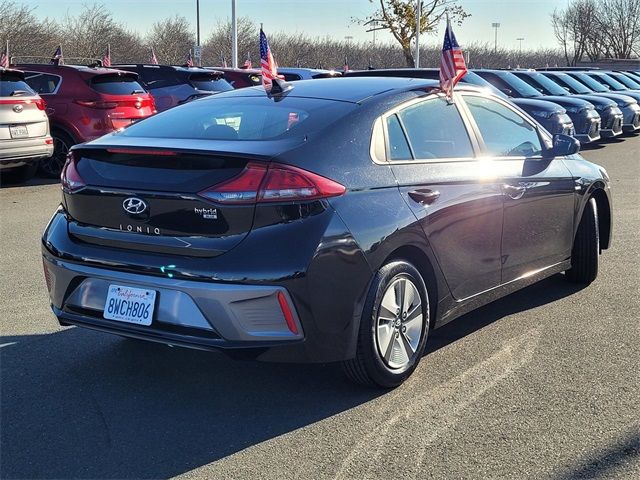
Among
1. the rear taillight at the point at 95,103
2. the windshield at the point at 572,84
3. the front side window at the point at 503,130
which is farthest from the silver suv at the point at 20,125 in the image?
the windshield at the point at 572,84

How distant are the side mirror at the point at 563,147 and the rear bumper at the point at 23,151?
7.50m

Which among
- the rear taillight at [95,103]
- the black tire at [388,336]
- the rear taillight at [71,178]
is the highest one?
the rear taillight at [95,103]

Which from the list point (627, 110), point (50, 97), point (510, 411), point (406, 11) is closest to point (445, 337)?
point (510, 411)

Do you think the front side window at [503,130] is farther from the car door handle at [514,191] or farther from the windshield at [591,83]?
→ the windshield at [591,83]

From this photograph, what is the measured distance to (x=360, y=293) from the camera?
3955 millimetres

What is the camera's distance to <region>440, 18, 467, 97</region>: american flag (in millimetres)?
5129

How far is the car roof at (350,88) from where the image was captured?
463cm

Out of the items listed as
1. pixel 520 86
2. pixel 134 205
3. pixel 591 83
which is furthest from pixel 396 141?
pixel 591 83

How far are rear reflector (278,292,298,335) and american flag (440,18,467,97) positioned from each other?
2.02 meters

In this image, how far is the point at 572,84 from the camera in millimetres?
20781

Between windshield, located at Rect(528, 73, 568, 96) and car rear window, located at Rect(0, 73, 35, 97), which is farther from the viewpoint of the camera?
windshield, located at Rect(528, 73, 568, 96)

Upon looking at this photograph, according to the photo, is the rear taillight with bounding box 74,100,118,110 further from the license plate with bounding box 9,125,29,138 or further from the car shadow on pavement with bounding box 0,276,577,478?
the car shadow on pavement with bounding box 0,276,577,478

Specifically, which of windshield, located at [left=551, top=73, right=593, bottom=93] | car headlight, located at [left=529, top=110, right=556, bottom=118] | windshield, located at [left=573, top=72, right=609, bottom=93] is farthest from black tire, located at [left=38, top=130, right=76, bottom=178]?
windshield, located at [left=573, top=72, right=609, bottom=93]

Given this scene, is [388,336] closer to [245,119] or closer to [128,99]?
[245,119]
